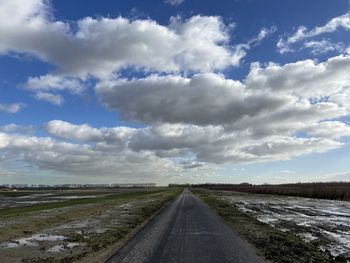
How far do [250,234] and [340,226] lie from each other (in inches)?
294

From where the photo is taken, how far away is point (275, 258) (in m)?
13.2

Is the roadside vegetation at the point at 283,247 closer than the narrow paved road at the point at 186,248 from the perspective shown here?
No

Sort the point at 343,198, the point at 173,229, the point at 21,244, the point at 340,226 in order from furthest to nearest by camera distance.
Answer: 1. the point at 343,198
2. the point at 340,226
3. the point at 173,229
4. the point at 21,244

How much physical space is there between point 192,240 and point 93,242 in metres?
4.00

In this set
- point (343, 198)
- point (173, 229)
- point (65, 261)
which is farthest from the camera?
point (343, 198)

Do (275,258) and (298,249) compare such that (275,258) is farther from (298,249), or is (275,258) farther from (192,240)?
(192,240)

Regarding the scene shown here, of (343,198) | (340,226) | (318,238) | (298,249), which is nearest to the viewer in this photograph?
(298,249)

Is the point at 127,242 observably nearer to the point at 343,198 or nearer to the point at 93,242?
the point at 93,242

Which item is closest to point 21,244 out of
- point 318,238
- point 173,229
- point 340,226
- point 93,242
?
point 93,242

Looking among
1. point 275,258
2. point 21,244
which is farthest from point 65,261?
point 275,258

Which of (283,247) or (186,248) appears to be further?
(283,247)

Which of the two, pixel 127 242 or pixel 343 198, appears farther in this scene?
pixel 343 198

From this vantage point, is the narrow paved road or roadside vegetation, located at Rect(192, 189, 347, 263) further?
roadside vegetation, located at Rect(192, 189, 347, 263)

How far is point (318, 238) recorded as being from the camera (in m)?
18.7
